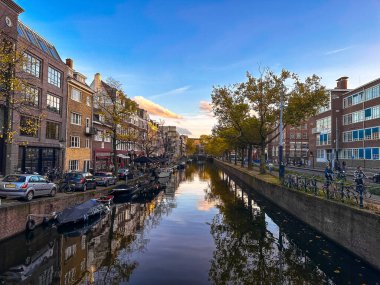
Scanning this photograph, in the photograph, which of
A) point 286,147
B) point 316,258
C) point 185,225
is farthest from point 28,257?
point 286,147

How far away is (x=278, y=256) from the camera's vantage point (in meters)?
14.9

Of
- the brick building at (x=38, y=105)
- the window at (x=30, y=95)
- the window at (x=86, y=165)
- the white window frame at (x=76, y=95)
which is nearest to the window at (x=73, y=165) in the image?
the window at (x=86, y=165)

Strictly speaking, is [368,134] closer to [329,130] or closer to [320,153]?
[329,130]

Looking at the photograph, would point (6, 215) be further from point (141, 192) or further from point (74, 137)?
point (74, 137)

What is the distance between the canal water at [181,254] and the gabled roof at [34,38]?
907 inches

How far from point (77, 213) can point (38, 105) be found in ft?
61.9

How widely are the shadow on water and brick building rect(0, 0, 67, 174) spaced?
1968 centimetres

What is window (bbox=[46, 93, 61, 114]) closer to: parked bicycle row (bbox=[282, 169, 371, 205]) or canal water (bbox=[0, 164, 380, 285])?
canal water (bbox=[0, 164, 380, 285])

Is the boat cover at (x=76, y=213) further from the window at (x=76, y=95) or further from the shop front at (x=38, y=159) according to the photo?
the window at (x=76, y=95)

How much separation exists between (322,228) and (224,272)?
815 cm

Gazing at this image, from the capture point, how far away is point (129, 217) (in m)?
23.2

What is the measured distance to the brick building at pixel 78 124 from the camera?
39469mm

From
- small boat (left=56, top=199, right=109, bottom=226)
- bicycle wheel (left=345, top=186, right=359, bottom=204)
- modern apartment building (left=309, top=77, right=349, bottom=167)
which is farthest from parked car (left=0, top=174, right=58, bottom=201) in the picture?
modern apartment building (left=309, top=77, right=349, bottom=167)

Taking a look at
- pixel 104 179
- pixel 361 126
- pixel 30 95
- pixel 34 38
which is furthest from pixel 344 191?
pixel 361 126
